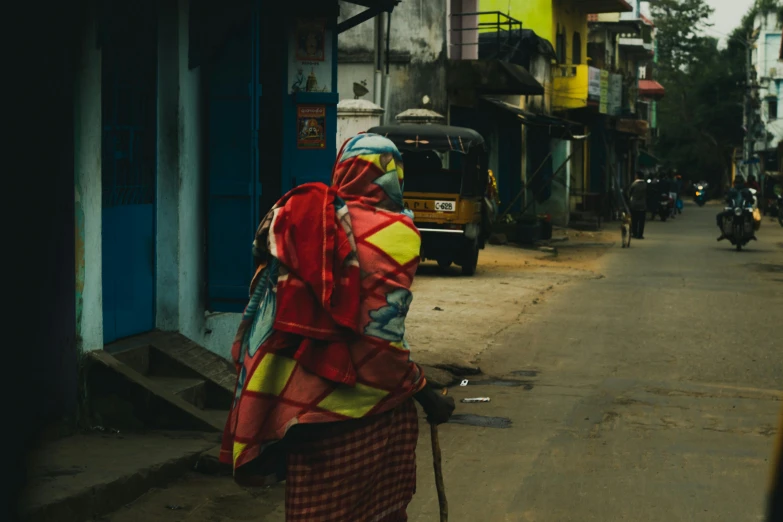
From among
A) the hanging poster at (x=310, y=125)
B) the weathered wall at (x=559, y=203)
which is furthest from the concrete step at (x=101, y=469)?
the weathered wall at (x=559, y=203)

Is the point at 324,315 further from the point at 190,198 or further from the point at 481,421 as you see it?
the point at 190,198

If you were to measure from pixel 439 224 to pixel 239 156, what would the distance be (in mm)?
9693

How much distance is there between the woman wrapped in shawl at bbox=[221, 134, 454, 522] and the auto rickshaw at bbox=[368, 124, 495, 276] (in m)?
14.4

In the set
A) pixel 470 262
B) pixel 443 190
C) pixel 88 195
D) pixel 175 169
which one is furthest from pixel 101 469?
pixel 443 190

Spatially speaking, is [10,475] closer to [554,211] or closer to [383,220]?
[383,220]

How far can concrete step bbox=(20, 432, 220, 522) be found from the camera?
5594mm

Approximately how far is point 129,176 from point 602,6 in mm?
33858

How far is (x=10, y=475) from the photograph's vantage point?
97.0 inches

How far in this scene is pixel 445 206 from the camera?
60.4 ft

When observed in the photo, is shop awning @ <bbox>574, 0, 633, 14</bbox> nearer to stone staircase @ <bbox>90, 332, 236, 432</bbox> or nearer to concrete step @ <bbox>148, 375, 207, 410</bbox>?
stone staircase @ <bbox>90, 332, 236, 432</bbox>

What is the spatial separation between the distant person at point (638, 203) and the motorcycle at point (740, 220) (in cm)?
265

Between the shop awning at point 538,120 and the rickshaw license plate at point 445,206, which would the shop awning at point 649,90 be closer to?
the shop awning at point 538,120

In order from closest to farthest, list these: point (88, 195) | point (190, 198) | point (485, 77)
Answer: point (88, 195) → point (190, 198) → point (485, 77)

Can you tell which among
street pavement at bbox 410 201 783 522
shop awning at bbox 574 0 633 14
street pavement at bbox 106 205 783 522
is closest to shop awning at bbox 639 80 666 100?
shop awning at bbox 574 0 633 14
